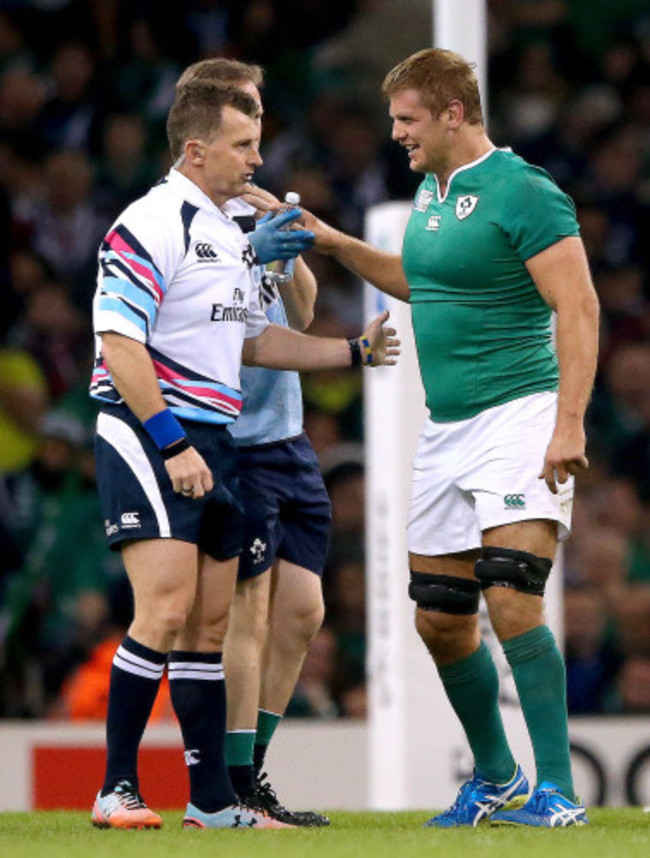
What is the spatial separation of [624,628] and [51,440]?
317 centimetres

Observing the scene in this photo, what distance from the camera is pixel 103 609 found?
10.1 m

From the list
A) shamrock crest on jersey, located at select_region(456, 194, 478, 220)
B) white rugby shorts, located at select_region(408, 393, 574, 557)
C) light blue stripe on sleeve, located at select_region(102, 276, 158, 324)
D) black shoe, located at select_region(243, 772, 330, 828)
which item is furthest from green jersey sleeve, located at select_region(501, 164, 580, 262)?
black shoe, located at select_region(243, 772, 330, 828)

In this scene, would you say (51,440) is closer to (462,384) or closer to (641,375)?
(641,375)

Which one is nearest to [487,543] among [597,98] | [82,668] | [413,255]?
[413,255]

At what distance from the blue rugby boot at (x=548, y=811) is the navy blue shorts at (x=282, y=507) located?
108 cm

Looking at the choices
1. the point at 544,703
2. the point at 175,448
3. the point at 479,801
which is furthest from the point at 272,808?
the point at 175,448

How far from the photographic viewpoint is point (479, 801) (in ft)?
18.5

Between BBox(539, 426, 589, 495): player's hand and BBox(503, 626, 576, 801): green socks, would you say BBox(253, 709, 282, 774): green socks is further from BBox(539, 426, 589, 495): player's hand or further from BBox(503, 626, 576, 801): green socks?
BBox(539, 426, 589, 495): player's hand

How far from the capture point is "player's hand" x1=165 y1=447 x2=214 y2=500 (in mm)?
5199

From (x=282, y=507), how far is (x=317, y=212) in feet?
18.4

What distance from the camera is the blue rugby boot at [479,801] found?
564 centimetres

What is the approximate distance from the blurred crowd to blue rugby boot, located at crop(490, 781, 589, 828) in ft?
14.3

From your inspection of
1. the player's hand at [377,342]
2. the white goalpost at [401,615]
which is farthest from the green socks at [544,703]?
the white goalpost at [401,615]

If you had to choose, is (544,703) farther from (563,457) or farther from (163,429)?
(163,429)
